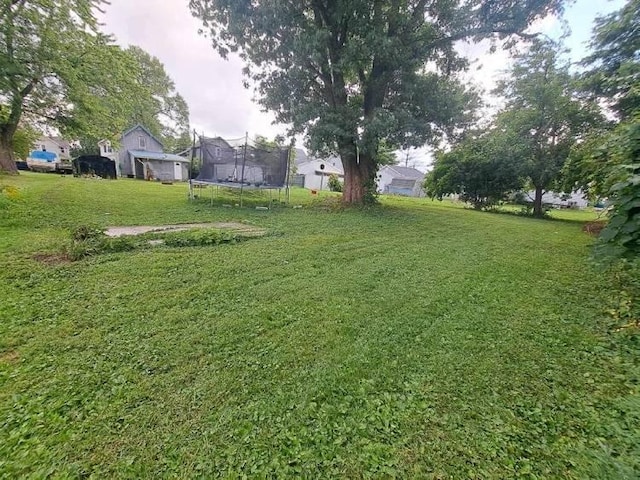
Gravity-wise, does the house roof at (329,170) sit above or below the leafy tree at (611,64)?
below

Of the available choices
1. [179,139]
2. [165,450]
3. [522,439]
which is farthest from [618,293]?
[179,139]

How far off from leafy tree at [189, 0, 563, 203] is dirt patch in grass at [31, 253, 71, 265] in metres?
6.51

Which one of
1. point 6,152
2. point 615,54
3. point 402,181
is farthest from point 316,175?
point 615,54

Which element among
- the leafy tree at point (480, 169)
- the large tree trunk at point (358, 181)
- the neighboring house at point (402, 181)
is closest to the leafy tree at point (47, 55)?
the large tree trunk at point (358, 181)

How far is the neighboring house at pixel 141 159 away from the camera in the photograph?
67.7ft

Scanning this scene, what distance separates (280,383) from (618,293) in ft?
11.8

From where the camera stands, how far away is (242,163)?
29.6 feet

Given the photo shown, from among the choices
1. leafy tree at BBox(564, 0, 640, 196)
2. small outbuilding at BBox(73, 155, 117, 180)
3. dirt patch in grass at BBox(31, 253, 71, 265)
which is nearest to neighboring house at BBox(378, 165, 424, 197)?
leafy tree at BBox(564, 0, 640, 196)

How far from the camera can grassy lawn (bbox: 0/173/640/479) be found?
1170mm

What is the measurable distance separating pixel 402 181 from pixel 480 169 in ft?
65.4

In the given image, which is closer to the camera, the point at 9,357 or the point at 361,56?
the point at 9,357

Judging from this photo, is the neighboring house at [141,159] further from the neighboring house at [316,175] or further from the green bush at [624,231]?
the green bush at [624,231]

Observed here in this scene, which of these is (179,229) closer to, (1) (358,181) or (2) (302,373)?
(2) (302,373)

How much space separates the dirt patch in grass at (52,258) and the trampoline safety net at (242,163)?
19.4 feet
